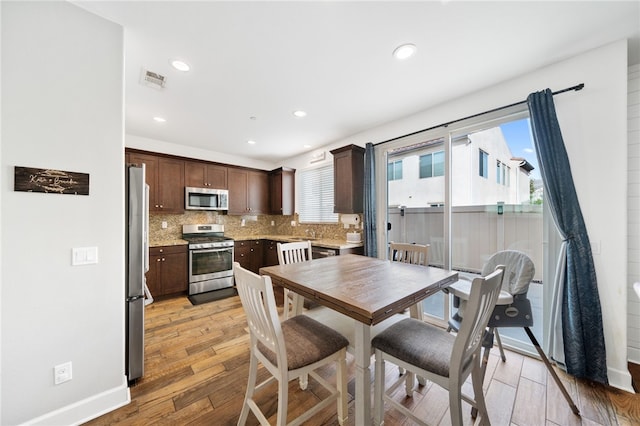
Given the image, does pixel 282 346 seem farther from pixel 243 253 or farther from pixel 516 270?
pixel 243 253

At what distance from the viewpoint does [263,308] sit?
45.9 inches

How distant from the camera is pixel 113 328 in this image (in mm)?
1595

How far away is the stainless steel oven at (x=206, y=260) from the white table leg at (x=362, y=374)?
3531mm

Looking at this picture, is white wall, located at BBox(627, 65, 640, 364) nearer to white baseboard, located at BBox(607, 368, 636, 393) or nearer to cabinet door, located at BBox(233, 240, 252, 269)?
white baseboard, located at BBox(607, 368, 636, 393)

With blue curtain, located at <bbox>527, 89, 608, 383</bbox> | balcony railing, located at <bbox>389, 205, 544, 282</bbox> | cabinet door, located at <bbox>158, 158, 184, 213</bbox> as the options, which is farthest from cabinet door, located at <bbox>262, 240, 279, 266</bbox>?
blue curtain, located at <bbox>527, 89, 608, 383</bbox>

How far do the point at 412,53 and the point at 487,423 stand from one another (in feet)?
8.43

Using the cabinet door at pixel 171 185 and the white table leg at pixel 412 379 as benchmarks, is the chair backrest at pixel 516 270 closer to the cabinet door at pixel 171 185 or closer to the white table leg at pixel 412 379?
the white table leg at pixel 412 379

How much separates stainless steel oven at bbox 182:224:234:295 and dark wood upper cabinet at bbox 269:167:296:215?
130 centimetres

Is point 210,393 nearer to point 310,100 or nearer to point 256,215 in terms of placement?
point 310,100

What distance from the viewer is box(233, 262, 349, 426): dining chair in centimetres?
114

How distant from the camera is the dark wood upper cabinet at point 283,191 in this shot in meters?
5.00

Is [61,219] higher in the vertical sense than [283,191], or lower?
lower

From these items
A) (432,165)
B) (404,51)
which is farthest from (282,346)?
(432,165)

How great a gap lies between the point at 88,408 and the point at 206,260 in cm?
261
